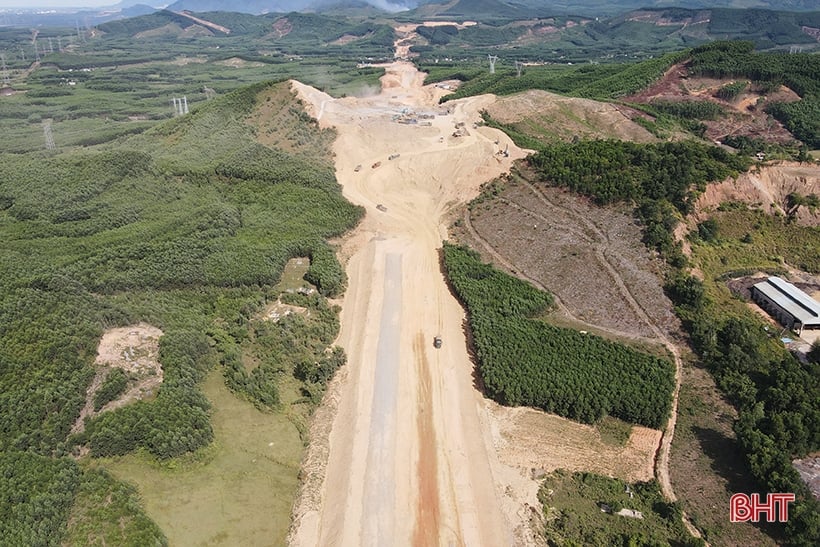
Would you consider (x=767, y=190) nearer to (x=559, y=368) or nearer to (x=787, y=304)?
(x=787, y=304)

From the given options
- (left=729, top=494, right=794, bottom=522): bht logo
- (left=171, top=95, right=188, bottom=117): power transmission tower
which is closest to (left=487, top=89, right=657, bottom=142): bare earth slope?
(left=729, top=494, right=794, bottom=522): bht logo

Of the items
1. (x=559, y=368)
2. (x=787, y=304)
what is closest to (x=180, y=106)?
(x=559, y=368)

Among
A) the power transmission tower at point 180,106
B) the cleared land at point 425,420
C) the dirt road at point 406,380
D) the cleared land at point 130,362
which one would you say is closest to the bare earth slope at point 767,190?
the cleared land at point 425,420

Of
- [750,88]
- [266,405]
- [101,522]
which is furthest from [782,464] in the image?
[750,88]

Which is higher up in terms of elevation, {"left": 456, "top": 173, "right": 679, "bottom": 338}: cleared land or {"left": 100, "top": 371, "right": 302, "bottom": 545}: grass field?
{"left": 456, "top": 173, "right": 679, "bottom": 338}: cleared land

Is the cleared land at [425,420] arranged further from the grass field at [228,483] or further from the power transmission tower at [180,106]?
the power transmission tower at [180,106]

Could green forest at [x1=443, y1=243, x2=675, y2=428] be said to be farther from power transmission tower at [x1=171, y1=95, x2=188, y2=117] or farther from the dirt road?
power transmission tower at [x1=171, y1=95, x2=188, y2=117]
